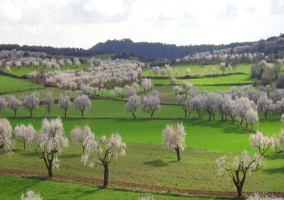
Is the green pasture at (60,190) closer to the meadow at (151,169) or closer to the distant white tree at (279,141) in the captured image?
the meadow at (151,169)

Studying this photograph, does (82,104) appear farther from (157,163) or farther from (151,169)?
(151,169)

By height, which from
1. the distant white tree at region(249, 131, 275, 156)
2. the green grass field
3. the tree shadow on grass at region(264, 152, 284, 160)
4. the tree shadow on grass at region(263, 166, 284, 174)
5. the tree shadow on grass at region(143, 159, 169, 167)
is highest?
the green grass field

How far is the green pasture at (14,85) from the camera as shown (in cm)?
17018

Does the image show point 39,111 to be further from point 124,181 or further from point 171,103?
point 124,181

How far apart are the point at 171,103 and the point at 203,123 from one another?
38.1 metres

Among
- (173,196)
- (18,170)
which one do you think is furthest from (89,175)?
(173,196)

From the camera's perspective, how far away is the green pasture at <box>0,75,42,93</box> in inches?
6700

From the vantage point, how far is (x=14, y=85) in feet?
591

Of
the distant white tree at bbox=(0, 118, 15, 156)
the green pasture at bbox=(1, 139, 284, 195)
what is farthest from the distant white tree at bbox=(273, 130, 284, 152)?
the distant white tree at bbox=(0, 118, 15, 156)

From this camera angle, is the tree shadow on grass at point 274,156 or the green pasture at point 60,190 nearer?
the green pasture at point 60,190

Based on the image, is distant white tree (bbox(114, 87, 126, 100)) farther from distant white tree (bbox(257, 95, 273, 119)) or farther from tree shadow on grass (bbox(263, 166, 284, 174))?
tree shadow on grass (bbox(263, 166, 284, 174))

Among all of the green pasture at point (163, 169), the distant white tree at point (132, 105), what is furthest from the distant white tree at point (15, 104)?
the green pasture at point (163, 169)

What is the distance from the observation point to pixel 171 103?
489 ft

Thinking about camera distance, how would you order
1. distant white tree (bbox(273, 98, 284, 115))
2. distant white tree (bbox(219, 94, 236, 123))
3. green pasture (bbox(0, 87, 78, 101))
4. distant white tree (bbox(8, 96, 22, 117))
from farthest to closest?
1. green pasture (bbox(0, 87, 78, 101))
2. distant white tree (bbox(273, 98, 284, 115))
3. distant white tree (bbox(8, 96, 22, 117))
4. distant white tree (bbox(219, 94, 236, 123))
